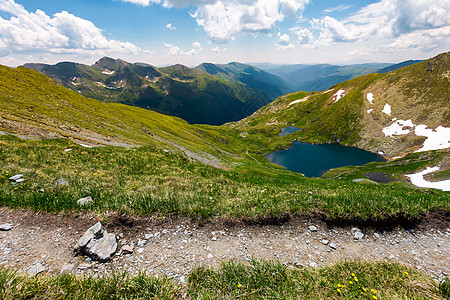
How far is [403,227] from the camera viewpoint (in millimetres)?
10945

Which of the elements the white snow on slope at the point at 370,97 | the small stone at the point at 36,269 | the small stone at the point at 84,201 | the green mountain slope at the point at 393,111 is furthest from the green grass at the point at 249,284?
the white snow on slope at the point at 370,97

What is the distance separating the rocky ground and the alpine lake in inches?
4424

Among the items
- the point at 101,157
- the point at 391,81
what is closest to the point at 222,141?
the point at 101,157

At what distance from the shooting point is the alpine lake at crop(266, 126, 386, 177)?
126 meters

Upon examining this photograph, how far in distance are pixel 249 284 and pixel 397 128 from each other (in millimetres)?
197381

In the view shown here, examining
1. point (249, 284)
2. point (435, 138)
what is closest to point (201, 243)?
point (249, 284)

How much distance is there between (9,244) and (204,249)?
827 centimetres

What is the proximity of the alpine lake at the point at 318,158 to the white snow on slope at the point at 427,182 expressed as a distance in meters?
40.3

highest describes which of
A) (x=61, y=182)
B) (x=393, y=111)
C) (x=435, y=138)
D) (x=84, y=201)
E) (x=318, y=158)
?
(x=84, y=201)

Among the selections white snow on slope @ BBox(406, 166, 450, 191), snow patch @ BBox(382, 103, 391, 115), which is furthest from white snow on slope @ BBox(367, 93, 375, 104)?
white snow on slope @ BBox(406, 166, 450, 191)

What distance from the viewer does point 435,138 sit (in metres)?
123

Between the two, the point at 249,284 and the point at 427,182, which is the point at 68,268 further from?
the point at 427,182

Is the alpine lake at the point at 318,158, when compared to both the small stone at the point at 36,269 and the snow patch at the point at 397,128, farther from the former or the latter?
the small stone at the point at 36,269

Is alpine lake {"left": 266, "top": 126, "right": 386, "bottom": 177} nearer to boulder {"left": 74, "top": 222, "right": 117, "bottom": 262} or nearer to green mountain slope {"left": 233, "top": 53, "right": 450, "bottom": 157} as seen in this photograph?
green mountain slope {"left": 233, "top": 53, "right": 450, "bottom": 157}
